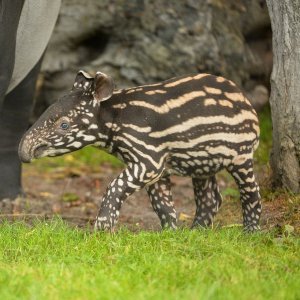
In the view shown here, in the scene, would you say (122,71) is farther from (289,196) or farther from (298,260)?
(298,260)

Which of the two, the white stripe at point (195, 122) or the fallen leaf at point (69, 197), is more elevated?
the white stripe at point (195, 122)

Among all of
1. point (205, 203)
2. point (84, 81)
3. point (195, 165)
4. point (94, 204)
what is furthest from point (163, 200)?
point (94, 204)

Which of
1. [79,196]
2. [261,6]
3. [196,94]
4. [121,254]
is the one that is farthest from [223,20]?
[121,254]

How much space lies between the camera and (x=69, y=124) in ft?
19.9

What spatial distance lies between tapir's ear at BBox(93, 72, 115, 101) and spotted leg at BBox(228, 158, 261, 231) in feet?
3.14

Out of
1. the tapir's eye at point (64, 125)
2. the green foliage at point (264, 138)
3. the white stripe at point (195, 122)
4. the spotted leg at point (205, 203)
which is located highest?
the white stripe at point (195, 122)

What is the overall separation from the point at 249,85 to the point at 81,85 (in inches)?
196

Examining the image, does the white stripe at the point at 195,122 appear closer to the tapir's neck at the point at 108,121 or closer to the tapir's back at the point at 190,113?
the tapir's back at the point at 190,113

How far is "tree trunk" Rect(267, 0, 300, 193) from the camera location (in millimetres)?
6840

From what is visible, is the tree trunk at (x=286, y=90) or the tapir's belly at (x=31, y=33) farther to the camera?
the tapir's belly at (x=31, y=33)

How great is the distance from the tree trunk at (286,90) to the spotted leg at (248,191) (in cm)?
87

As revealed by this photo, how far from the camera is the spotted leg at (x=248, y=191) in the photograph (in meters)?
6.22

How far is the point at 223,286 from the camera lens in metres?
4.91

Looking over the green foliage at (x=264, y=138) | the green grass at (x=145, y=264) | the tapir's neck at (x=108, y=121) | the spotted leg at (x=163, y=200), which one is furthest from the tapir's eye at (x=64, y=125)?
the green foliage at (x=264, y=138)
